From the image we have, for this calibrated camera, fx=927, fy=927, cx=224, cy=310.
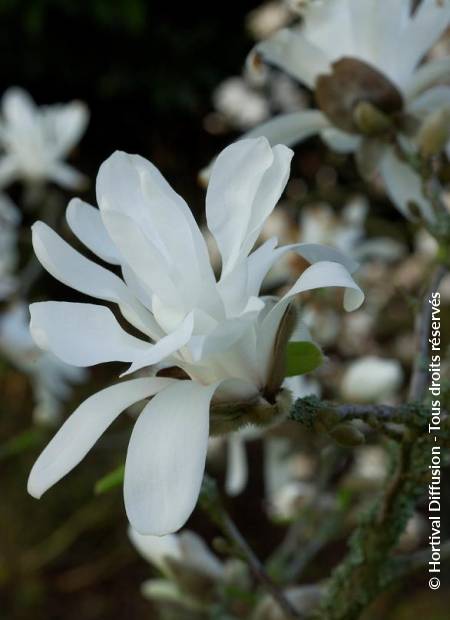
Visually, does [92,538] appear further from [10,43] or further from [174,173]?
[10,43]

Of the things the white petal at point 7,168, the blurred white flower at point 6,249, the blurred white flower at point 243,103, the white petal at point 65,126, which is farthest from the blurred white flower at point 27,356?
the blurred white flower at point 243,103

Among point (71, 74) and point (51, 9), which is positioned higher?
point (51, 9)

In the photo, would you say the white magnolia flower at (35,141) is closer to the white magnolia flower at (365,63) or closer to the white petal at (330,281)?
the white magnolia flower at (365,63)

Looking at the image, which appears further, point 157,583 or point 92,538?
point 92,538

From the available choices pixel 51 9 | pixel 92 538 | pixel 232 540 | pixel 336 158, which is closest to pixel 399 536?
pixel 232 540

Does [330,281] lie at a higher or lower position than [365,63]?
lower

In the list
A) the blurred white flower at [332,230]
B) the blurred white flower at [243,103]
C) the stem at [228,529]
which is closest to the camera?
the stem at [228,529]

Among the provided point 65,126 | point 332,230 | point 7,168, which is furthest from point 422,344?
point 65,126

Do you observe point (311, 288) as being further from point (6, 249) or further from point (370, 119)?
point (6, 249)
